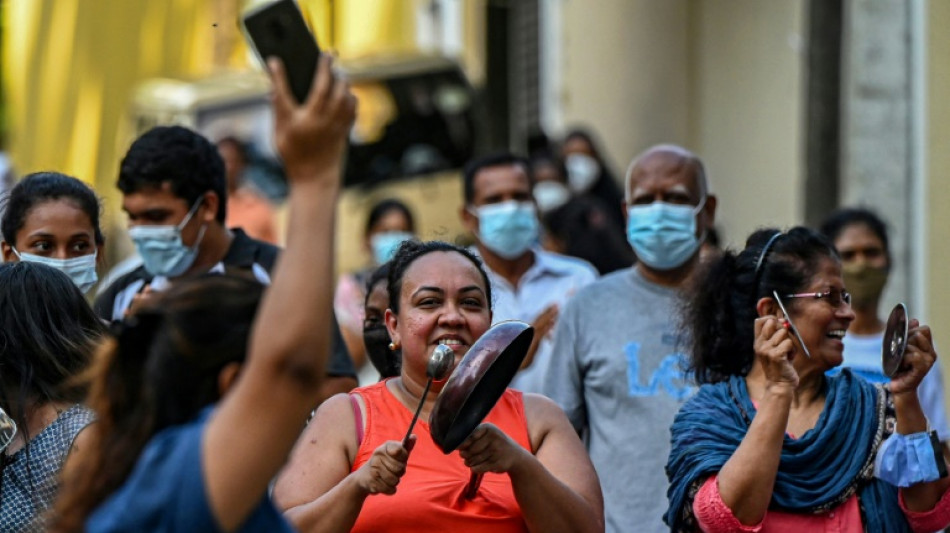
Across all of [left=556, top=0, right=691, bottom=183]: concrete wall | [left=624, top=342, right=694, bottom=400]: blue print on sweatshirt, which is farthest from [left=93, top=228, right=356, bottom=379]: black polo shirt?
[left=556, top=0, right=691, bottom=183]: concrete wall

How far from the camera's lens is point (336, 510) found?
4926mm

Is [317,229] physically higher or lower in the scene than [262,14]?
lower

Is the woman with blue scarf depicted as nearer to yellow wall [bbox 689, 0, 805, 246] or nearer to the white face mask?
the white face mask

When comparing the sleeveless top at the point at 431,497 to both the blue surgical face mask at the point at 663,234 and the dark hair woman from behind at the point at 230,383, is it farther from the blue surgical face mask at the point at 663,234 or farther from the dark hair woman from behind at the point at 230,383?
the blue surgical face mask at the point at 663,234

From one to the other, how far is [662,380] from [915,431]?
148 cm

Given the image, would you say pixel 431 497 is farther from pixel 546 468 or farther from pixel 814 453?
pixel 814 453

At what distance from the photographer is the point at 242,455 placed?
3.49 meters

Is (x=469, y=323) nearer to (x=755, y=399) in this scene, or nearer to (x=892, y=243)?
(x=755, y=399)

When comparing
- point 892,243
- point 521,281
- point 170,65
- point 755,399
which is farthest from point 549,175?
point 170,65

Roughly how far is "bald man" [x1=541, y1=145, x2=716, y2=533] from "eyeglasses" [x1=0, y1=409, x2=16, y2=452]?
2495 millimetres

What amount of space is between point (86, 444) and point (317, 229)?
2.59 feet

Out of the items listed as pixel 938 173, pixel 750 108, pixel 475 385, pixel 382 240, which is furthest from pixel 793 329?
pixel 750 108

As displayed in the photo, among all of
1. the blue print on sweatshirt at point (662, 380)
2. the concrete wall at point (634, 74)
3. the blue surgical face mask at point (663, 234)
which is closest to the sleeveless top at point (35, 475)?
the blue print on sweatshirt at point (662, 380)

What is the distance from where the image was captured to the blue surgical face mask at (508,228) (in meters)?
8.55
